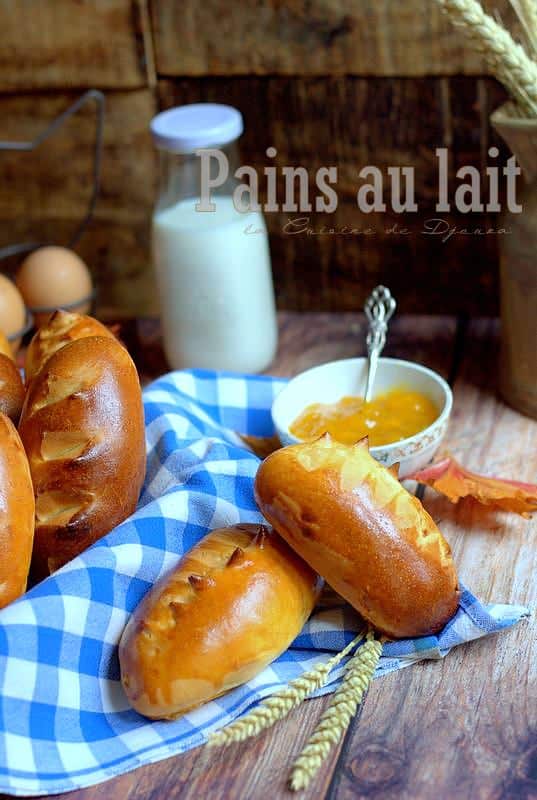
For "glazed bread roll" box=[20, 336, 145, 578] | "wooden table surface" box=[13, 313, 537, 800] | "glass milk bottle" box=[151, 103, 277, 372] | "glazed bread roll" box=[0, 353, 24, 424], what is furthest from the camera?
"glass milk bottle" box=[151, 103, 277, 372]

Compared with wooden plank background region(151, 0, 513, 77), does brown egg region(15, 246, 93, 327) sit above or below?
below

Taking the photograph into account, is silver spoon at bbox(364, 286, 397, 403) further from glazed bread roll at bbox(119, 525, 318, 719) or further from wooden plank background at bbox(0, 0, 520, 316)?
glazed bread roll at bbox(119, 525, 318, 719)

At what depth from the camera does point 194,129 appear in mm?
1391

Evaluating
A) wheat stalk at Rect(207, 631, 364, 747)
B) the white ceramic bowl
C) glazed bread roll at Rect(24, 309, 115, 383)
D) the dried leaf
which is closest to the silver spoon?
the white ceramic bowl

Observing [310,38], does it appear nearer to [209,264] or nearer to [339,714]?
[209,264]

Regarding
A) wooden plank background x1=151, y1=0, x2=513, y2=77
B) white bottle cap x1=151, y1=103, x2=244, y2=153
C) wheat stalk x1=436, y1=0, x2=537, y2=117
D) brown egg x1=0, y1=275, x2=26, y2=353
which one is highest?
wheat stalk x1=436, y1=0, x2=537, y2=117

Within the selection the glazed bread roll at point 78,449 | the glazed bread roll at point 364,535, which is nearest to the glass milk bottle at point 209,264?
the glazed bread roll at point 78,449

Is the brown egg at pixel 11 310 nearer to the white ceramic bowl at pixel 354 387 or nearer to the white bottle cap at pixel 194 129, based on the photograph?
the white bottle cap at pixel 194 129

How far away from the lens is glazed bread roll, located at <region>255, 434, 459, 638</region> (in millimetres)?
921

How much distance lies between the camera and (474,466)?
1.28 meters

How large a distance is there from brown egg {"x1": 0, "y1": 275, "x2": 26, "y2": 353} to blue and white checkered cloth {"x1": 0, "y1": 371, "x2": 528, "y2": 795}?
1.52 ft

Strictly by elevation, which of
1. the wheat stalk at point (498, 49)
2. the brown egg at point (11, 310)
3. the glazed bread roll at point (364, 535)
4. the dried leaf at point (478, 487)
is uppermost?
the wheat stalk at point (498, 49)

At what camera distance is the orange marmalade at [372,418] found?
1.24 meters

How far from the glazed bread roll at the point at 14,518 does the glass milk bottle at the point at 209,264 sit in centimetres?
57
